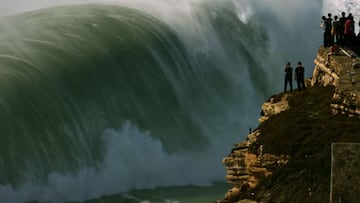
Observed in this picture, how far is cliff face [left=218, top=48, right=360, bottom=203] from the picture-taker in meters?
32.8

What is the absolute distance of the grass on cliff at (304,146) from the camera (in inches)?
1276

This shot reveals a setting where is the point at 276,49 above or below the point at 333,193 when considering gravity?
above

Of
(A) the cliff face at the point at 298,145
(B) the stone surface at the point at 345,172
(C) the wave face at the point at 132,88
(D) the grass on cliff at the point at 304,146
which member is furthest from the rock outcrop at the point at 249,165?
(C) the wave face at the point at 132,88

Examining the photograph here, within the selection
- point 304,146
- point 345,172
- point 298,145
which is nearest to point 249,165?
point 298,145

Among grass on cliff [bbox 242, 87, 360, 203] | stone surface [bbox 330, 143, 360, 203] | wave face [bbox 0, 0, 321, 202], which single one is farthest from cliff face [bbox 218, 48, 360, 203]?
wave face [bbox 0, 0, 321, 202]

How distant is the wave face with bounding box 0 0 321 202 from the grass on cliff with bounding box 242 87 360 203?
65.4 feet

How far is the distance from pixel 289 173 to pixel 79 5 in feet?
149

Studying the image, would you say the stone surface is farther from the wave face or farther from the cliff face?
the wave face

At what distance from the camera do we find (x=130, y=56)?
69.7m

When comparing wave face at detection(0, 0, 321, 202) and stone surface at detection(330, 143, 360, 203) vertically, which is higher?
wave face at detection(0, 0, 321, 202)

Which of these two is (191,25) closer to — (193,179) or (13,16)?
(13,16)

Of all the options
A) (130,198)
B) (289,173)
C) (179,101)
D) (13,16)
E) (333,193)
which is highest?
(13,16)

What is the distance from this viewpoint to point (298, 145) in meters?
34.2

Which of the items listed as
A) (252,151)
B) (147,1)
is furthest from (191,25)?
(252,151)
